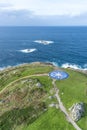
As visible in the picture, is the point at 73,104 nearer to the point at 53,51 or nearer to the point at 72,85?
the point at 72,85

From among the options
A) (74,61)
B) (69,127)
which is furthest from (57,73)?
(74,61)

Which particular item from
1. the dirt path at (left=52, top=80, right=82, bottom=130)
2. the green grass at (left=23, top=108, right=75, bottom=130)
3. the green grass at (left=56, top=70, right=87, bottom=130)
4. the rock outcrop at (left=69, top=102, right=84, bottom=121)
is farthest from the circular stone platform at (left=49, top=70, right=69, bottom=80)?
the green grass at (left=23, top=108, right=75, bottom=130)

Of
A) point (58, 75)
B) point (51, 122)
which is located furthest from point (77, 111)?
point (58, 75)

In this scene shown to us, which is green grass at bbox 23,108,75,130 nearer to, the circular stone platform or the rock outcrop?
the rock outcrop

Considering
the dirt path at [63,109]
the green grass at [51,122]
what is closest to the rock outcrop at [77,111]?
the dirt path at [63,109]

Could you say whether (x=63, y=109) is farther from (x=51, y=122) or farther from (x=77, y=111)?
(x=51, y=122)

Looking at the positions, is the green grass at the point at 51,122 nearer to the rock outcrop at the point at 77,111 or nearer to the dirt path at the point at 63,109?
the dirt path at the point at 63,109

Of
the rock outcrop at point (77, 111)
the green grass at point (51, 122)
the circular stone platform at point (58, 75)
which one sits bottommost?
the green grass at point (51, 122)
